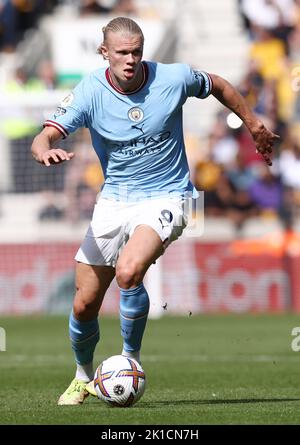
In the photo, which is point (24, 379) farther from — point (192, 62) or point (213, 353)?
point (192, 62)

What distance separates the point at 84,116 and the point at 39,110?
10.3m

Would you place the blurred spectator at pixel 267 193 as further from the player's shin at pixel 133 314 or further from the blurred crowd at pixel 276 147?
the player's shin at pixel 133 314

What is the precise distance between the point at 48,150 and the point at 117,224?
821 millimetres

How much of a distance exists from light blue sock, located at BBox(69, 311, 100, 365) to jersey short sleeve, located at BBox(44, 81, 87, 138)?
4.26 ft

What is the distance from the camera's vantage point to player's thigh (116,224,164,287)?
283 inches

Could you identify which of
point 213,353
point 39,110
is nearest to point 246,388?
point 213,353

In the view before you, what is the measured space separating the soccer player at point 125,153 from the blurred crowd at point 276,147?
1072cm

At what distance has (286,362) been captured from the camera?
11172mm

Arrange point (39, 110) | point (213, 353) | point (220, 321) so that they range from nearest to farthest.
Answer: point (213, 353), point (220, 321), point (39, 110)

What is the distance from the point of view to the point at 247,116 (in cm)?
802

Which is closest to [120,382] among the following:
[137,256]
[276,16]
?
[137,256]

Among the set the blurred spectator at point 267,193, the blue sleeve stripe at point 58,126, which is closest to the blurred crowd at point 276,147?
the blurred spectator at point 267,193

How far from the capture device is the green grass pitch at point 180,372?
668 centimetres

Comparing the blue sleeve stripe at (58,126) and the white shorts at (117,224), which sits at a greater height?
the blue sleeve stripe at (58,126)
